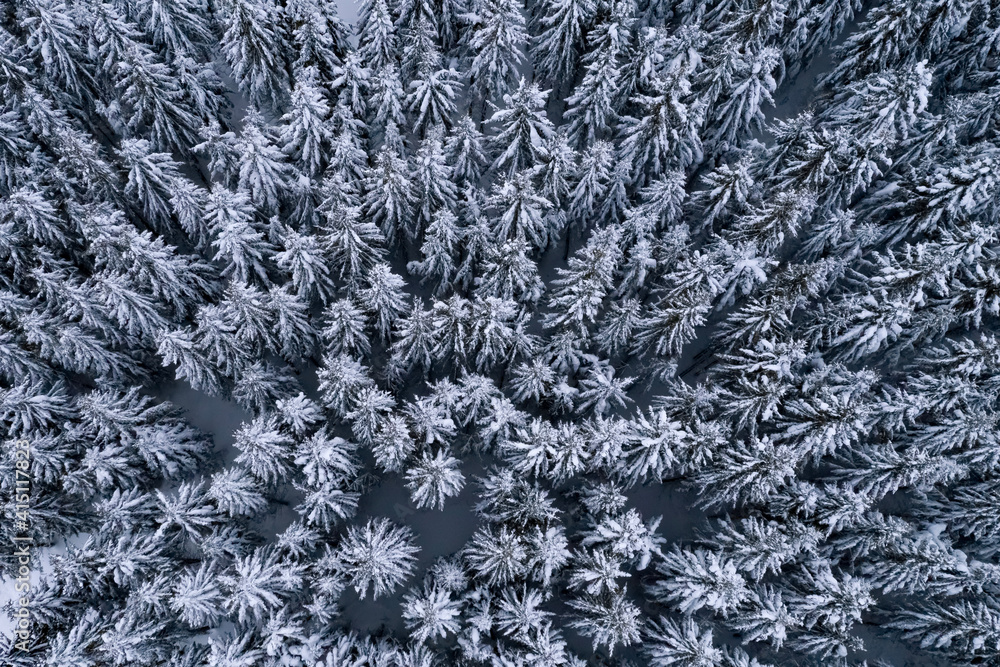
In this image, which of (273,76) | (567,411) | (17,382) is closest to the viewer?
(17,382)

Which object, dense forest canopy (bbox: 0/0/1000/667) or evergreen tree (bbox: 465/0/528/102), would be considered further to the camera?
evergreen tree (bbox: 465/0/528/102)

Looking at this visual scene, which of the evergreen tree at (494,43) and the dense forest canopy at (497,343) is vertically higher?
the evergreen tree at (494,43)

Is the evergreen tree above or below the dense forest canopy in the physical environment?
above

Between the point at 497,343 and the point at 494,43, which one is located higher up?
the point at 494,43

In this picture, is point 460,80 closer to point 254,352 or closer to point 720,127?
point 720,127

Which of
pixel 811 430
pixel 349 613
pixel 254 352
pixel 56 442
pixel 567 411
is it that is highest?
pixel 811 430

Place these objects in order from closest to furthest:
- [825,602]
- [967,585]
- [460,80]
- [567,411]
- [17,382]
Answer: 1. [825,602]
2. [967,585]
3. [17,382]
4. [567,411]
5. [460,80]

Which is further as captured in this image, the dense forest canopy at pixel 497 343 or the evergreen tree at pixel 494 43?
the evergreen tree at pixel 494 43

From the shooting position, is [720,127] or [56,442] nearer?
[56,442]

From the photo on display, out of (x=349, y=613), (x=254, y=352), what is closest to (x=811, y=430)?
(x=349, y=613)

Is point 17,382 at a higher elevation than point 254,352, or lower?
lower

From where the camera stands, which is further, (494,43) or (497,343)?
(494,43)
